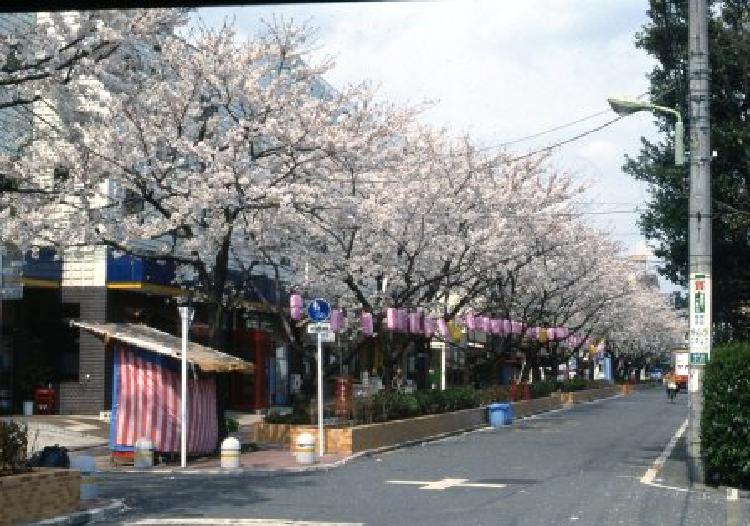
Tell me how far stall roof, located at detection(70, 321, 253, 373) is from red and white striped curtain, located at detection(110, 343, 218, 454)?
0.39m

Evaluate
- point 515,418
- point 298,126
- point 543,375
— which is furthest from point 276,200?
point 543,375

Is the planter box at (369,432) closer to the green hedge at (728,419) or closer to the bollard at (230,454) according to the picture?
the bollard at (230,454)

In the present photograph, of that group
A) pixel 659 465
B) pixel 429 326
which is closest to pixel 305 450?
pixel 659 465

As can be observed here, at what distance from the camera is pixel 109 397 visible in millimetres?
31719

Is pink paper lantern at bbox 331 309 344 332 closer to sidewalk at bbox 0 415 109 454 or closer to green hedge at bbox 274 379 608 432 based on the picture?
green hedge at bbox 274 379 608 432

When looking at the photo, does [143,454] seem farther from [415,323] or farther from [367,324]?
[415,323]

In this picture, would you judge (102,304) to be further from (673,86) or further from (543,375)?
(543,375)

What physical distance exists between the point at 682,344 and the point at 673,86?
108 m

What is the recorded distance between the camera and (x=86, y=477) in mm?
14492

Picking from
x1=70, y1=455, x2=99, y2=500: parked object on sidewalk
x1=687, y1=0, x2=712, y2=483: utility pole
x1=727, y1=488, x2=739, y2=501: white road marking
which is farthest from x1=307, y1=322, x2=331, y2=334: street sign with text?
x1=727, y1=488, x2=739, y2=501: white road marking

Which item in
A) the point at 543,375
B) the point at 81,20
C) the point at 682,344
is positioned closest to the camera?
the point at 81,20

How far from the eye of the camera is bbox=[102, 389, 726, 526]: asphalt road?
13070mm

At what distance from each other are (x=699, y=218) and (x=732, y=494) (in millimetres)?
4756

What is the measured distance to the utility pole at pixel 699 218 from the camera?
17.6 m
